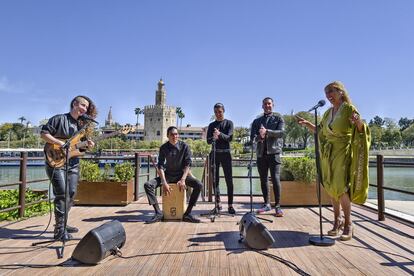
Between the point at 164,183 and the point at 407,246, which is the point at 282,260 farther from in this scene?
the point at 164,183

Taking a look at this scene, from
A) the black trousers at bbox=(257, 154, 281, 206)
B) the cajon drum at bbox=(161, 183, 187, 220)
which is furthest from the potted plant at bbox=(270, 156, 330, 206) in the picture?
the cajon drum at bbox=(161, 183, 187, 220)

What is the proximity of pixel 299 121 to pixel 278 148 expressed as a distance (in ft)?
3.54

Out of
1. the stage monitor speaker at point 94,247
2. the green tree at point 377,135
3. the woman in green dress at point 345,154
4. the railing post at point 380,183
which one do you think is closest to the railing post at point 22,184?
the stage monitor speaker at point 94,247

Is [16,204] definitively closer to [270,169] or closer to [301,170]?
[270,169]

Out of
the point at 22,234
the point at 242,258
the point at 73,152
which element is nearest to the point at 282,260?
the point at 242,258

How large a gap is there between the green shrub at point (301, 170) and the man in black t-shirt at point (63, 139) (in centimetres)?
349

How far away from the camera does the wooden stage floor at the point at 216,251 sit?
2502 millimetres

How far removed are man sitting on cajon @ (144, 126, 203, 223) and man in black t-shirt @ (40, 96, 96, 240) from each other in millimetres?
1089

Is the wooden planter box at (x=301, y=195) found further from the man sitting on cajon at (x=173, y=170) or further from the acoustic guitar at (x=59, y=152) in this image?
the acoustic guitar at (x=59, y=152)

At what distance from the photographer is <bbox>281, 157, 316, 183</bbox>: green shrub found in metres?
5.42

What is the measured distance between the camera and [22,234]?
3.69 metres

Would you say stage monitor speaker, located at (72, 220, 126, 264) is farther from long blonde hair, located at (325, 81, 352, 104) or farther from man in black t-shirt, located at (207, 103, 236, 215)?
long blonde hair, located at (325, 81, 352, 104)

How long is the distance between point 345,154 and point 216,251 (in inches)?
68.0

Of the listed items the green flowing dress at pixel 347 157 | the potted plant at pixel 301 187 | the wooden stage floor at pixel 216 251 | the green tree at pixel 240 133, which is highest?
the green tree at pixel 240 133
